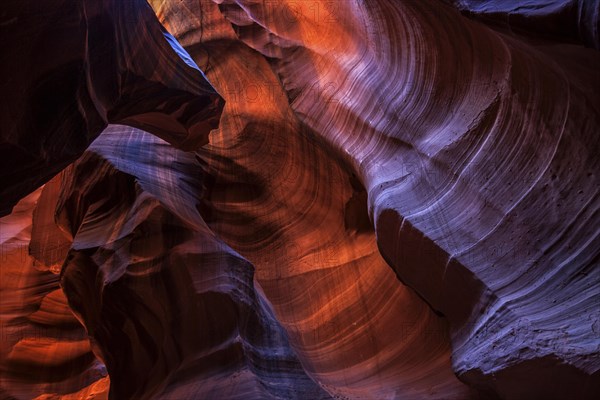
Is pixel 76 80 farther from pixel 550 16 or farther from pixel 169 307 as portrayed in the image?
pixel 550 16

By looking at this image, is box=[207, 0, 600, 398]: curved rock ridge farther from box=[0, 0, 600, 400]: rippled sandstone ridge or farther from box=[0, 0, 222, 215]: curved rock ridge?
box=[0, 0, 222, 215]: curved rock ridge

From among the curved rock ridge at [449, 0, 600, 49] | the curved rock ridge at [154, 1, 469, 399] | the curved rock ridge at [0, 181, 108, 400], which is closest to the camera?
the curved rock ridge at [449, 0, 600, 49]

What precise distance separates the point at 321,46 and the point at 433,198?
3144mm

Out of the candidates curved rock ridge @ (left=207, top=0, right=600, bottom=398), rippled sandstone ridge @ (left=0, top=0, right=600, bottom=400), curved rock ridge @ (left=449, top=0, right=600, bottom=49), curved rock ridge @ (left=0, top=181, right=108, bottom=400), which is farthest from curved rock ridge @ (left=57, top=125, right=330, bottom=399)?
curved rock ridge @ (left=449, top=0, right=600, bottom=49)

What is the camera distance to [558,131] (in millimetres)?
4555

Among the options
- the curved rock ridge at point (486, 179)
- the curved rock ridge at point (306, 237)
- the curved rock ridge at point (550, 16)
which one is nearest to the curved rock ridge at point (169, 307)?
the curved rock ridge at point (306, 237)

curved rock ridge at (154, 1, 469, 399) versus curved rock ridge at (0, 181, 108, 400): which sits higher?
curved rock ridge at (154, 1, 469, 399)

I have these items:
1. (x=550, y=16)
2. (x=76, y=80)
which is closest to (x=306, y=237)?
(x=76, y=80)

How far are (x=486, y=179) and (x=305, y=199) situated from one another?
11.5 ft

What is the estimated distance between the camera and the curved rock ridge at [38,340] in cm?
887

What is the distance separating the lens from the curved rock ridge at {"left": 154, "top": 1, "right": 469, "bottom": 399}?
636cm

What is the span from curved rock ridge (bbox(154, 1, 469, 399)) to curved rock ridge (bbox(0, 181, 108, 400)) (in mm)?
2916

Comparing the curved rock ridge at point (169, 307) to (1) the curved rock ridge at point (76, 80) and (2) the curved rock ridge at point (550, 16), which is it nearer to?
(1) the curved rock ridge at point (76, 80)

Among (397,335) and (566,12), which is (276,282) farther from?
(566,12)
